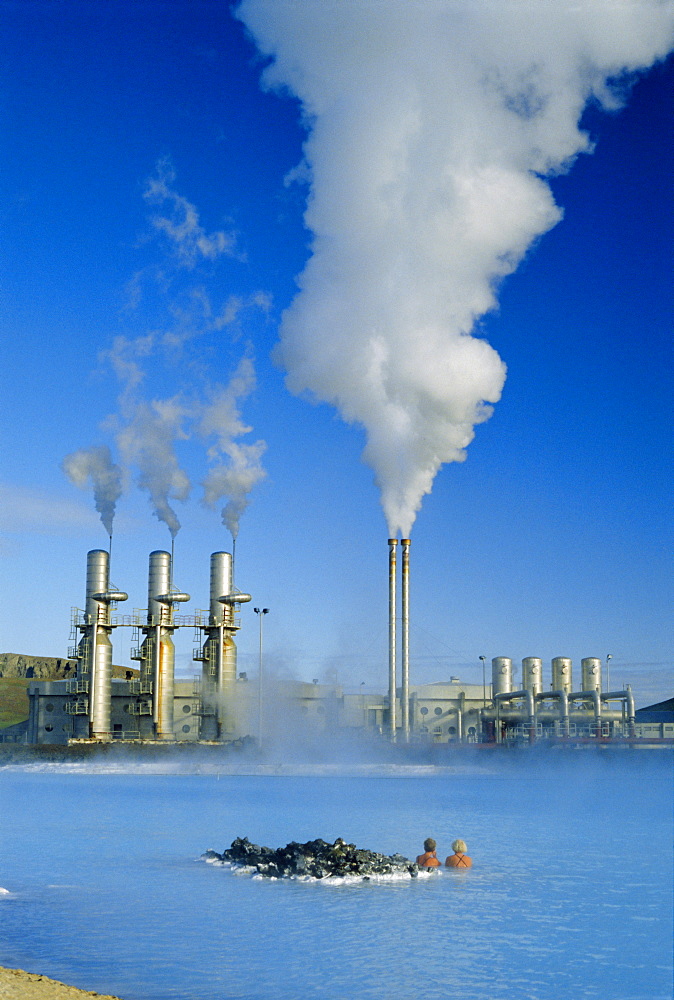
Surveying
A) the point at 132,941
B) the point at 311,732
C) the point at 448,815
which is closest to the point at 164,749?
the point at 311,732

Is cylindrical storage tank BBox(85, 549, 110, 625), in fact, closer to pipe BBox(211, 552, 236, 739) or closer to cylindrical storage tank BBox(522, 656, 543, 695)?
pipe BBox(211, 552, 236, 739)

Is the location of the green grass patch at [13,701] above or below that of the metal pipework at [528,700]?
below

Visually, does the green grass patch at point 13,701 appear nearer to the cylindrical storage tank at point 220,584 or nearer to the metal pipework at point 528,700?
the cylindrical storage tank at point 220,584

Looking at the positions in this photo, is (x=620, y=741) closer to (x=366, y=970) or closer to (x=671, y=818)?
(x=671, y=818)

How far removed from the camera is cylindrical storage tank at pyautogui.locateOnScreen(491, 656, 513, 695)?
75312mm

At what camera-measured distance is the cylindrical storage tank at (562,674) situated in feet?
239

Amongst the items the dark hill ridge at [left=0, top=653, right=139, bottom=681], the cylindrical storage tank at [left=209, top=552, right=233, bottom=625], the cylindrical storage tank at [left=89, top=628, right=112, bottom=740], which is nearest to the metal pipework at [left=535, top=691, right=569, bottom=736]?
the cylindrical storage tank at [left=209, top=552, right=233, bottom=625]

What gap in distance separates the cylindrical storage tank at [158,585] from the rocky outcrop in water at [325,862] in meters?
50.5

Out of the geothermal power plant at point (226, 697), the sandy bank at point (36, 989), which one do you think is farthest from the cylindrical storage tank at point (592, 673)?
the sandy bank at point (36, 989)

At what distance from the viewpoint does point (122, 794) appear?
41594 millimetres

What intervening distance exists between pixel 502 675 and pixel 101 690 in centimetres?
2979

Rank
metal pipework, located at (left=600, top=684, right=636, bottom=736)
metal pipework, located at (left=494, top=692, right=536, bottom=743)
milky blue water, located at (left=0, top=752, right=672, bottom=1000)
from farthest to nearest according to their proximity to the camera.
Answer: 1. metal pipework, located at (left=494, top=692, right=536, bottom=743)
2. metal pipework, located at (left=600, top=684, right=636, bottom=736)
3. milky blue water, located at (left=0, top=752, right=672, bottom=1000)

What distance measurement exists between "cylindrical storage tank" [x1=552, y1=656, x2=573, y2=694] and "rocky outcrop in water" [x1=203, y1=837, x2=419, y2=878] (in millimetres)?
55099

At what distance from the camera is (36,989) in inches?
435
